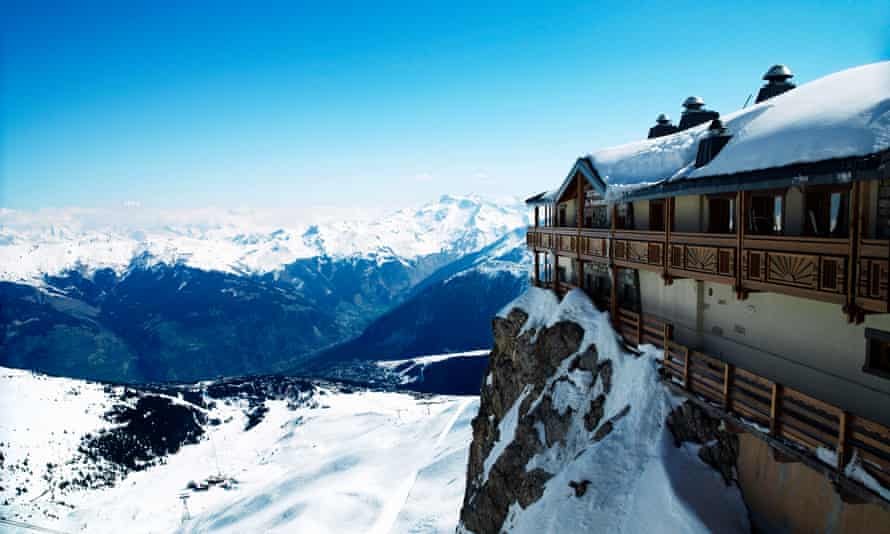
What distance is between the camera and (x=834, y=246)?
11.8 meters

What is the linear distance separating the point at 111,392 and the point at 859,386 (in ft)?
702

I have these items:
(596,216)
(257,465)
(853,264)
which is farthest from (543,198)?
(257,465)

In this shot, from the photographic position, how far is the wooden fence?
414 inches

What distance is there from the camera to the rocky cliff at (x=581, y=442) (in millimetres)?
15617

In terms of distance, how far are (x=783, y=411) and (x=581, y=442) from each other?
938 centimetres

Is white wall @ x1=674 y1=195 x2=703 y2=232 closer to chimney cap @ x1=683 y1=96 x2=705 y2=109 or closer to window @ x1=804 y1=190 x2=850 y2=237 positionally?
window @ x1=804 y1=190 x2=850 y2=237

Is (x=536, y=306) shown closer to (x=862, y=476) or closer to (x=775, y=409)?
(x=775, y=409)

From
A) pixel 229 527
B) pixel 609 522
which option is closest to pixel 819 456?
pixel 609 522

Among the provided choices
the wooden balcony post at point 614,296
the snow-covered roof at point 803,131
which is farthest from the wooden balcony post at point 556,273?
the snow-covered roof at point 803,131

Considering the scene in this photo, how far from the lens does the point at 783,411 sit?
12.9 meters

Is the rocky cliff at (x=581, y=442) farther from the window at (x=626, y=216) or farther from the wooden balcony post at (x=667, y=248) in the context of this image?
the window at (x=626, y=216)

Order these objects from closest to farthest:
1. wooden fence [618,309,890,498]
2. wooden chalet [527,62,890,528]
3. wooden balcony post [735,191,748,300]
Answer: wooden fence [618,309,890,498]
wooden chalet [527,62,890,528]
wooden balcony post [735,191,748,300]

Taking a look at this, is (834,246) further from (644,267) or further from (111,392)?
(111,392)

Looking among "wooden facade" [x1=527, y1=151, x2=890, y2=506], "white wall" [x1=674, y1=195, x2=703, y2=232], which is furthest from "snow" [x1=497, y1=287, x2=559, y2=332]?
"white wall" [x1=674, y1=195, x2=703, y2=232]
